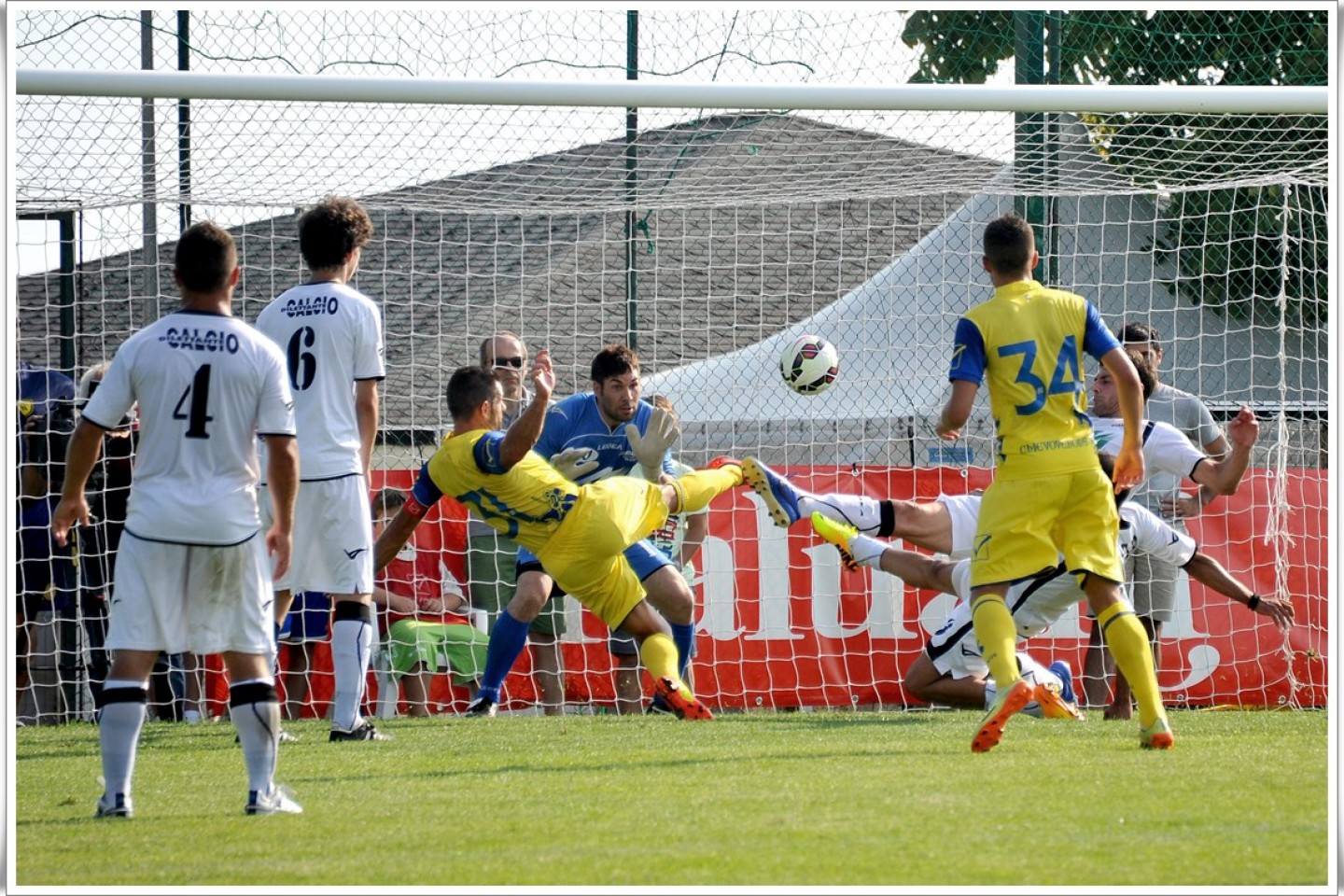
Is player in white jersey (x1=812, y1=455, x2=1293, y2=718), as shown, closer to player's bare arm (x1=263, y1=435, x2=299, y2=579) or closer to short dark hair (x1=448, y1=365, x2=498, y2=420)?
short dark hair (x1=448, y1=365, x2=498, y2=420)

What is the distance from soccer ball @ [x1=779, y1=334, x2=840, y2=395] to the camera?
9.25 metres

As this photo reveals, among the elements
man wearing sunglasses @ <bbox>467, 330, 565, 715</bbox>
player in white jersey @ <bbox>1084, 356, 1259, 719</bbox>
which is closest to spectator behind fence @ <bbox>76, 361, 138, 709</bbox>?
man wearing sunglasses @ <bbox>467, 330, 565, 715</bbox>

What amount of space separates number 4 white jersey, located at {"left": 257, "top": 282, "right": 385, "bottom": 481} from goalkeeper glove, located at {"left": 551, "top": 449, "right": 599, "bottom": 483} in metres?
1.50

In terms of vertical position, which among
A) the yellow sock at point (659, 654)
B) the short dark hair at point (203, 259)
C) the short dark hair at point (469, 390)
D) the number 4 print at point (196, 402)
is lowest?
the yellow sock at point (659, 654)

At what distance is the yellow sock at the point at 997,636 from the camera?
229 inches

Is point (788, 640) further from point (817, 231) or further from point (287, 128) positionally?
point (287, 128)

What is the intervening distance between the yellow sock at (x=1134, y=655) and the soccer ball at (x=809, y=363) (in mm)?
3547

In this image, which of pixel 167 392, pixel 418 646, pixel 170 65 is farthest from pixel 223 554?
pixel 170 65

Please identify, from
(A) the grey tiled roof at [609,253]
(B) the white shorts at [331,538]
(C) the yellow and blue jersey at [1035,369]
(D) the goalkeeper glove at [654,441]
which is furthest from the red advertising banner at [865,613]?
(C) the yellow and blue jersey at [1035,369]

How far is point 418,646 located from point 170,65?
427 centimetres

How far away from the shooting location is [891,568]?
315 inches

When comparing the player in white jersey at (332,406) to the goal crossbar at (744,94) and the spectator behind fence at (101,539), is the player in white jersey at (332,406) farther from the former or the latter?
the spectator behind fence at (101,539)

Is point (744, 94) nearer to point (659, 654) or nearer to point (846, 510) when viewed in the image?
point (846, 510)

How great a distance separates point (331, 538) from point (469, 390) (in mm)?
1030
